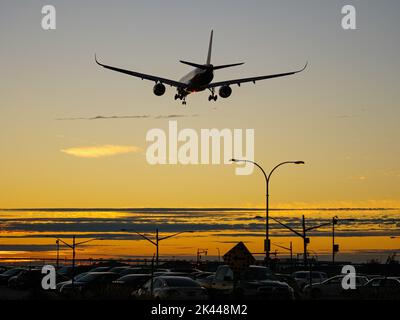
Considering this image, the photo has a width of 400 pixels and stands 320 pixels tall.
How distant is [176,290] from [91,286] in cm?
1016

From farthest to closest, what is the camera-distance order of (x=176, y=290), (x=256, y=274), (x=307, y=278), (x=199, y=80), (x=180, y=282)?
1. (x=199, y=80)
2. (x=307, y=278)
3. (x=256, y=274)
4. (x=180, y=282)
5. (x=176, y=290)

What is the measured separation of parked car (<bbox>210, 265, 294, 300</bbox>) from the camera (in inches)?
1292

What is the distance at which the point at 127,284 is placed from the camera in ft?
124

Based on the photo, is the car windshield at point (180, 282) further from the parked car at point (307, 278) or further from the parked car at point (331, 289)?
the parked car at point (307, 278)

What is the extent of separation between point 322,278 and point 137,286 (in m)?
18.3

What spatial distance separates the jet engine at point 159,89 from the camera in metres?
56.7

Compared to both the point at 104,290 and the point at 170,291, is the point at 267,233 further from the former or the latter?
the point at 170,291

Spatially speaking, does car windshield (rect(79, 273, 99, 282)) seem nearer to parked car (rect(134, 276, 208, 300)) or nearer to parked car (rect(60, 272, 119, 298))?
parked car (rect(60, 272, 119, 298))

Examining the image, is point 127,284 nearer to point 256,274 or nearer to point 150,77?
Answer: point 256,274

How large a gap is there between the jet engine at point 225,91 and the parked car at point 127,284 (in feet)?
68.6

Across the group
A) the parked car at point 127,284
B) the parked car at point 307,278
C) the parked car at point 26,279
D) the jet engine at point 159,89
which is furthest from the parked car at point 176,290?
the jet engine at point 159,89

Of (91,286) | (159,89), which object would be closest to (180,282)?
(91,286)
